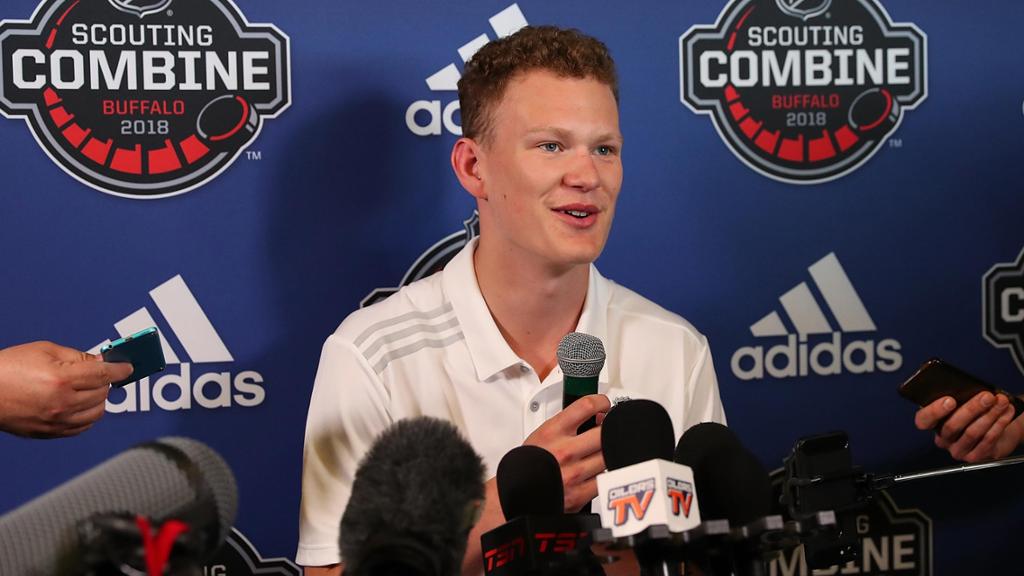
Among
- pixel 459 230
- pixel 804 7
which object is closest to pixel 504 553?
pixel 459 230

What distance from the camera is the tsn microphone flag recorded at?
86 cm

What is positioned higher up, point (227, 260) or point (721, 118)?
point (721, 118)

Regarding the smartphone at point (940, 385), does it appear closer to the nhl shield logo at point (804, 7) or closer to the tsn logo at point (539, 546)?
the nhl shield logo at point (804, 7)

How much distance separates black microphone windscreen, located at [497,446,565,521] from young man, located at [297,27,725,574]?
666mm

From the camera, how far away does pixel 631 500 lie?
34.9 inches

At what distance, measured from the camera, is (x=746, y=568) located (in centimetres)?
89

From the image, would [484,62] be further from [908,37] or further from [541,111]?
[908,37]

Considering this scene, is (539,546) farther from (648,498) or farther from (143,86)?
(143,86)

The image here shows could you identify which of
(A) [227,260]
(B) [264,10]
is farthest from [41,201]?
(B) [264,10]

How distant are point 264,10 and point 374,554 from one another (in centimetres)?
145

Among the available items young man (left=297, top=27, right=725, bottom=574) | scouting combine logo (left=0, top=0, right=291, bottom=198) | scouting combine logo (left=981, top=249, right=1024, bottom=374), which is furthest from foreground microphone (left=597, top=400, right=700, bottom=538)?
scouting combine logo (left=981, top=249, right=1024, bottom=374)

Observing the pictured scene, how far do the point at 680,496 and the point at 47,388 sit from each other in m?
0.99

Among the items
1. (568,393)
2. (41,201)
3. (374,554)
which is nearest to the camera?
(374,554)

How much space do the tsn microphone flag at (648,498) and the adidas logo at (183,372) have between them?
4.01 feet
